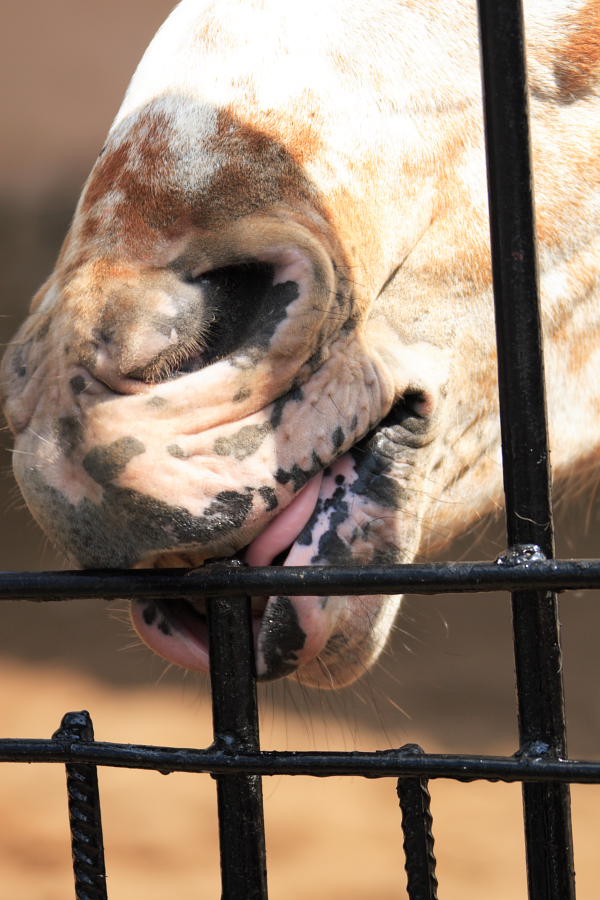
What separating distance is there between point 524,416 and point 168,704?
334 cm

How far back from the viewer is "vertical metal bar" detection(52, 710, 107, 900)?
2.33 feet

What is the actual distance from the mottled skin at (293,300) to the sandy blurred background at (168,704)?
0.40 meters

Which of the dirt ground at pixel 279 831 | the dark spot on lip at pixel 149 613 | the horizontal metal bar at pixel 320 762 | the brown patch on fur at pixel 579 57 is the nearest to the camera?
the horizontal metal bar at pixel 320 762

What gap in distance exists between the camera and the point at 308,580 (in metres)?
0.66

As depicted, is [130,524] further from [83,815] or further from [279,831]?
[279,831]

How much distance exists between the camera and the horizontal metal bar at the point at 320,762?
0.62 m

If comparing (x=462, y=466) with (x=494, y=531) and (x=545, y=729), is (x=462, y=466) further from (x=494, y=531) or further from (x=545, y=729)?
(x=494, y=531)

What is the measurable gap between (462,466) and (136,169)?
1.58 feet

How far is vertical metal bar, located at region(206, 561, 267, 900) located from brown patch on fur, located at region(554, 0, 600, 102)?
72cm

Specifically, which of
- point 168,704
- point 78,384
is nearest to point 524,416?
point 78,384

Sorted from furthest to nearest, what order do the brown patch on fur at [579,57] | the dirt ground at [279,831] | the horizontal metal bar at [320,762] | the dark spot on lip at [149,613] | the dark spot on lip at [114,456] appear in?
the dirt ground at [279,831]
the brown patch on fur at [579,57]
the dark spot on lip at [149,613]
the dark spot on lip at [114,456]
the horizontal metal bar at [320,762]

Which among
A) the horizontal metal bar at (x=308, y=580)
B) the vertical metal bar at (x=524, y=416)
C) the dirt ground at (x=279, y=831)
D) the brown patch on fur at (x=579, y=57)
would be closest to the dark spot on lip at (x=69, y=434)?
the horizontal metal bar at (x=308, y=580)

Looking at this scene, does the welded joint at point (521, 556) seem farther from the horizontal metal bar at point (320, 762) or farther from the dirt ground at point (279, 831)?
the dirt ground at point (279, 831)

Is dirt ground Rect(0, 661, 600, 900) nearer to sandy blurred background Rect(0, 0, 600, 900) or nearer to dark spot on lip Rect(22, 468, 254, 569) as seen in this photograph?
sandy blurred background Rect(0, 0, 600, 900)
